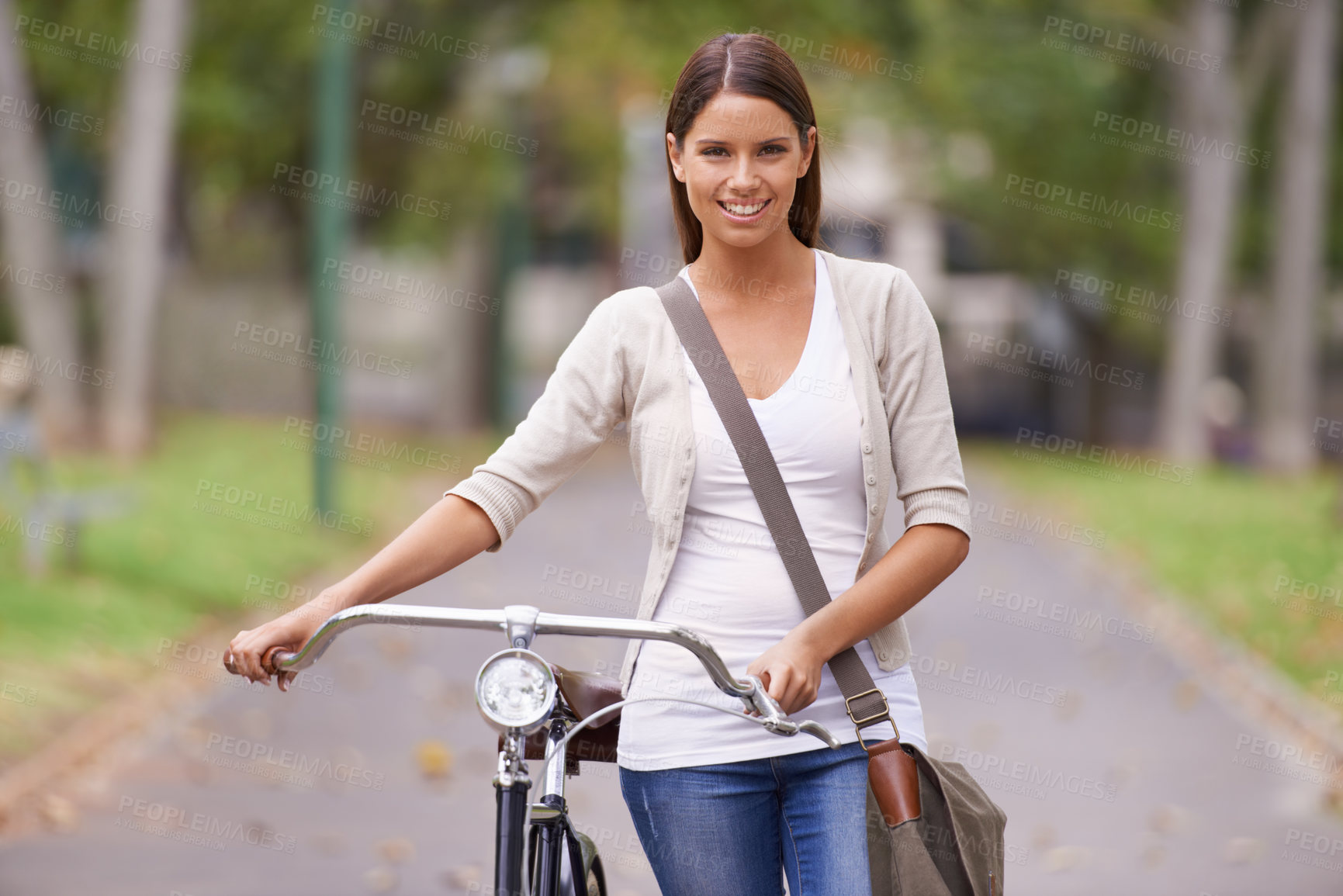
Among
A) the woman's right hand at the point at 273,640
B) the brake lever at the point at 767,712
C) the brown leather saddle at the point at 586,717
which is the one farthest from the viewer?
the brown leather saddle at the point at 586,717

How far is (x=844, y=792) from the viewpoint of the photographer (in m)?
2.42

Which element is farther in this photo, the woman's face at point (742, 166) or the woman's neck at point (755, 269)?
the woman's neck at point (755, 269)

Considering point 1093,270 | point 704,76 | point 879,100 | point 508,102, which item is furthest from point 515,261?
point 704,76

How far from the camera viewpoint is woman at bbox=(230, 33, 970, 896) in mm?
2396

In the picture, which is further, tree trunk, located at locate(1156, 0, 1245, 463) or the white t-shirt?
tree trunk, located at locate(1156, 0, 1245, 463)

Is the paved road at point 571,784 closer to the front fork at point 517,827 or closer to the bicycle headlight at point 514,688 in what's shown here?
the front fork at point 517,827

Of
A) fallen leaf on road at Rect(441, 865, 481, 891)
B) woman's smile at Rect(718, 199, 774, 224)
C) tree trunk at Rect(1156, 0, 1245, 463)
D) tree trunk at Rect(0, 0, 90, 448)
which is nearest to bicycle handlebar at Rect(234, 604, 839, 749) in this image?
woman's smile at Rect(718, 199, 774, 224)

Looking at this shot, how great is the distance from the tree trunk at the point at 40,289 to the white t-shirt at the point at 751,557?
13572 mm

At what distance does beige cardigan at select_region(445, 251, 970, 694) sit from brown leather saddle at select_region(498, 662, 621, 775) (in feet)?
0.19

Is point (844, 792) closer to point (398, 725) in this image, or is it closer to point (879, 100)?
point (398, 725)

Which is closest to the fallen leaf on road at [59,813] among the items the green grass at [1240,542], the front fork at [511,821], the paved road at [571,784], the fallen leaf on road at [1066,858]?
the paved road at [571,784]

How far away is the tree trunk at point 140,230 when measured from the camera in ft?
49.5

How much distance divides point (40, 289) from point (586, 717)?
14.2 metres

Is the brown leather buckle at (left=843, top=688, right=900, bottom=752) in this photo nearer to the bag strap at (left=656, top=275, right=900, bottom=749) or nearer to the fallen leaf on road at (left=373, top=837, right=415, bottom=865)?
the bag strap at (left=656, top=275, right=900, bottom=749)
